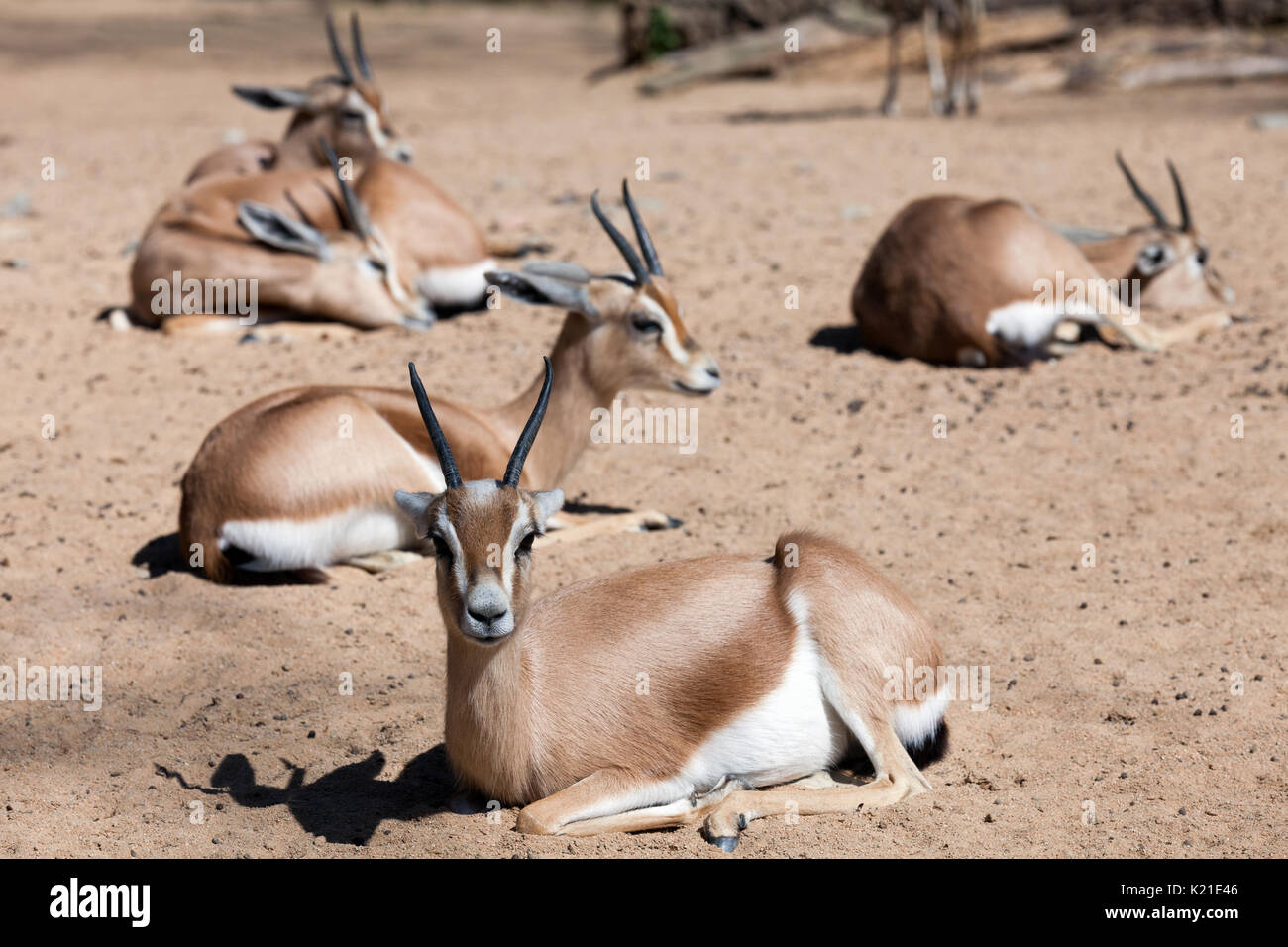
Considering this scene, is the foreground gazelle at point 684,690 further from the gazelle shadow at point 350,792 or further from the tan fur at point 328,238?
the tan fur at point 328,238

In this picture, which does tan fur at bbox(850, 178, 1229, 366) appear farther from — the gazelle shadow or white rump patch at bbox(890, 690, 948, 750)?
the gazelle shadow

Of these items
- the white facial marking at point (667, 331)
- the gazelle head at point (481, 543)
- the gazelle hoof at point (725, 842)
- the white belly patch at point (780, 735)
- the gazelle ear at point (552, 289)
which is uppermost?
the gazelle ear at point (552, 289)

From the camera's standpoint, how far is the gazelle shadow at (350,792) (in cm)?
346

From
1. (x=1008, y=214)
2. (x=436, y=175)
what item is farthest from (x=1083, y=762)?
(x=436, y=175)

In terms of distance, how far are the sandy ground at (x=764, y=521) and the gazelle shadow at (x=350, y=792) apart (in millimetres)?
10

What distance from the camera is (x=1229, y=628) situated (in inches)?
171

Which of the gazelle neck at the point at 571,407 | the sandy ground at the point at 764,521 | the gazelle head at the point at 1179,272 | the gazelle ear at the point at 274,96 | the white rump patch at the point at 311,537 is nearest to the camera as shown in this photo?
the sandy ground at the point at 764,521

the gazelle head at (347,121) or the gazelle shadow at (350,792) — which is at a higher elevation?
the gazelle head at (347,121)

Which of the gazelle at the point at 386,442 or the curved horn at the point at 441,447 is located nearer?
the curved horn at the point at 441,447

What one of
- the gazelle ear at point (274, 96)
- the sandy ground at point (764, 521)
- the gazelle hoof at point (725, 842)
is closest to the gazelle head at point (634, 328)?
the sandy ground at point (764, 521)

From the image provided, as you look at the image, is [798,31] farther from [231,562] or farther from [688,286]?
[231,562]

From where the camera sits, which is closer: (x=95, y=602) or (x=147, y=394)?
(x=95, y=602)

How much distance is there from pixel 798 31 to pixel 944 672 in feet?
47.5

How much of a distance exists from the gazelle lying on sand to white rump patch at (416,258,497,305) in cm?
8
